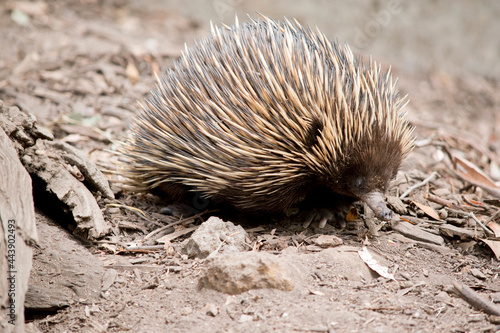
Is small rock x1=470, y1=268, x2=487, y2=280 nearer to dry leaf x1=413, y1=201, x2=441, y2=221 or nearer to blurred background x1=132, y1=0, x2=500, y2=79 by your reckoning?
dry leaf x1=413, y1=201, x2=441, y2=221

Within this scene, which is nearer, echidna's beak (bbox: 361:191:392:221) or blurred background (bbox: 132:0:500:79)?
echidna's beak (bbox: 361:191:392:221)

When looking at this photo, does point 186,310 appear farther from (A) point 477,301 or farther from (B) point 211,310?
(A) point 477,301

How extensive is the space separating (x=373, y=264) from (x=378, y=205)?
0.46 m

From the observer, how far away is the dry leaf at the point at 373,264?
364 cm

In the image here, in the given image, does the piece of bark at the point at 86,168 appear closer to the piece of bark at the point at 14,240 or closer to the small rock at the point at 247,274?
the piece of bark at the point at 14,240

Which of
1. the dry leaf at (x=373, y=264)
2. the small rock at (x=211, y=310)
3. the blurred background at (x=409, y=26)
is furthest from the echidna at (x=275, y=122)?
the blurred background at (x=409, y=26)

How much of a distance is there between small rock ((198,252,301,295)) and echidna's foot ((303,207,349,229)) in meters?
1.21

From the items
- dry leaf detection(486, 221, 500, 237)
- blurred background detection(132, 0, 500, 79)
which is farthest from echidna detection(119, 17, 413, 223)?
blurred background detection(132, 0, 500, 79)

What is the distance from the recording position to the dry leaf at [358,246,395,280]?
3.64 meters

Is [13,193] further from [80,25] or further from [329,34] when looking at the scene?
[329,34]

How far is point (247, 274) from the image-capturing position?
3.25 metres

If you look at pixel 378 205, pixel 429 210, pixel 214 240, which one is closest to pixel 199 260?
pixel 214 240

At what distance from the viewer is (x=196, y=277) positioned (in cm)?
353

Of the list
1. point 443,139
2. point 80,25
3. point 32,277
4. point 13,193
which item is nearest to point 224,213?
point 32,277
